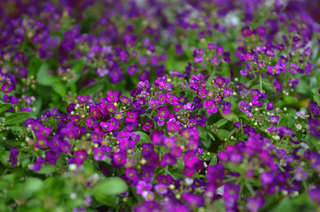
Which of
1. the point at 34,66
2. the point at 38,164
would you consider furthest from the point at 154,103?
the point at 34,66

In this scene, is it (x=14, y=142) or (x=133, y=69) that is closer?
(x=14, y=142)

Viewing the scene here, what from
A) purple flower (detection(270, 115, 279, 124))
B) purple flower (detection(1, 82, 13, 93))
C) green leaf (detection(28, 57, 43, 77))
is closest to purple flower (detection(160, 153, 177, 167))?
purple flower (detection(270, 115, 279, 124))

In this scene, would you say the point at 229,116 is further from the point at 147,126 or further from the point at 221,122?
the point at 147,126

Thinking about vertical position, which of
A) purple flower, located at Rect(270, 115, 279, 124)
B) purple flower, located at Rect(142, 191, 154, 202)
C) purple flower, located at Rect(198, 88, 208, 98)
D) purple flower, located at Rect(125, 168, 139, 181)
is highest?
purple flower, located at Rect(198, 88, 208, 98)

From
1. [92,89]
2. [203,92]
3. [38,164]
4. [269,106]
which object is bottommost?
[92,89]

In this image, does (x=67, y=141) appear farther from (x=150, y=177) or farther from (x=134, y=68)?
(x=134, y=68)

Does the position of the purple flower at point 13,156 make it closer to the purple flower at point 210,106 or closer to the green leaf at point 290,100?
the purple flower at point 210,106

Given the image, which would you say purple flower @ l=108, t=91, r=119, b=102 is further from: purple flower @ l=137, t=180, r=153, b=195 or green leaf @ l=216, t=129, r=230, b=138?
green leaf @ l=216, t=129, r=230, b=138

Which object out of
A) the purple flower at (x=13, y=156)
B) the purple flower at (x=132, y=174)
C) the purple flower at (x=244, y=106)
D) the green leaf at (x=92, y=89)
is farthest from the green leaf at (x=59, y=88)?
the purple flower at (x=244, y=106)
